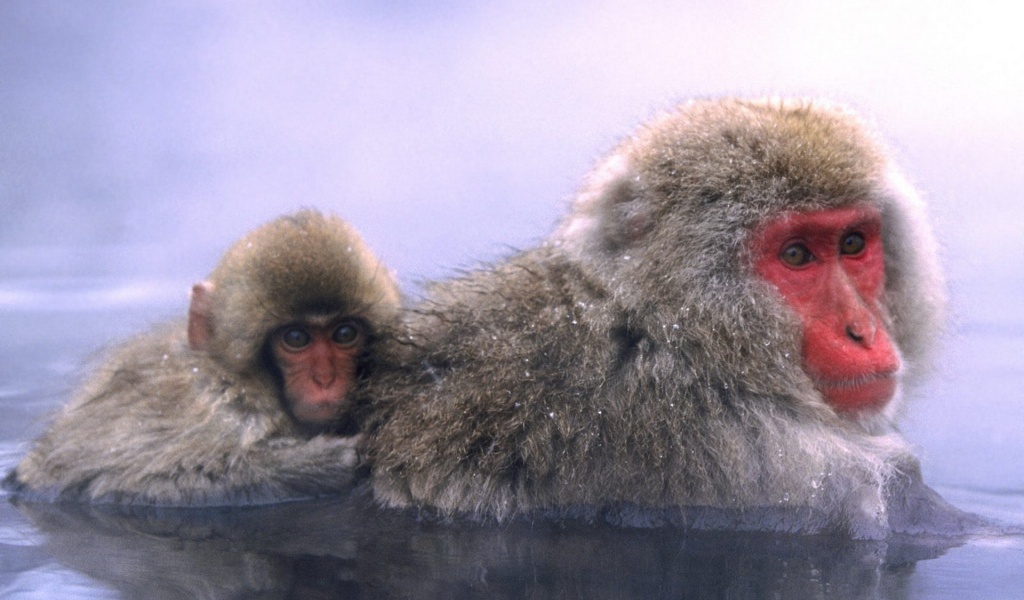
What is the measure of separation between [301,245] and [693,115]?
1.03 metres

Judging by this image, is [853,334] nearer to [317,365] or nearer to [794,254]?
[794,254]

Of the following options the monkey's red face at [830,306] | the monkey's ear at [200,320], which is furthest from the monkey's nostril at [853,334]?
the monkey's ear at [200,320]

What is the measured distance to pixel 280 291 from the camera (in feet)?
10.1

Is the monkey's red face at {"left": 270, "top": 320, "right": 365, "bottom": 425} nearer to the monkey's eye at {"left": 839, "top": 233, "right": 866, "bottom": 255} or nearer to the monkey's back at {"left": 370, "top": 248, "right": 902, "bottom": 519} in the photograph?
the monkey's back at {"left": 370, "top": 248, "right": 902, "bottom": 519}

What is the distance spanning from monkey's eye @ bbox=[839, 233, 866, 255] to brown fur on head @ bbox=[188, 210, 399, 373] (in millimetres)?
1075

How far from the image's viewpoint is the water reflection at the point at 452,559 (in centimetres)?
224

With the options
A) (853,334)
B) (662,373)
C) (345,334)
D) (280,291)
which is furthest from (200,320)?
(853,334)

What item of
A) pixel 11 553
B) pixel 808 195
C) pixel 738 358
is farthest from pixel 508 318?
pixel 11 553

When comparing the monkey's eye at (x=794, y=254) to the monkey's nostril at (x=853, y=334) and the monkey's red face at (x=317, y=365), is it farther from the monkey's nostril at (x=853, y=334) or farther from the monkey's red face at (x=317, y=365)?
the monkey's red face at (x=317, y=365)

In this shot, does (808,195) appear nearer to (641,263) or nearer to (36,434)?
(641,263)

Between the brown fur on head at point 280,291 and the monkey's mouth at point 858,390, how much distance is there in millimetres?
1044

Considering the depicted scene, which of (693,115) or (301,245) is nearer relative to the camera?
(693,115)

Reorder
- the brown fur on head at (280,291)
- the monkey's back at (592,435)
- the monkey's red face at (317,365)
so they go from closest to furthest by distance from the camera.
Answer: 1. the monkey's back at (592,435)
2. the monkey's red face at (317,365)
3. the brown fur on head at (280,291)

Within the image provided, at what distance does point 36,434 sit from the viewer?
3660 millimetres
